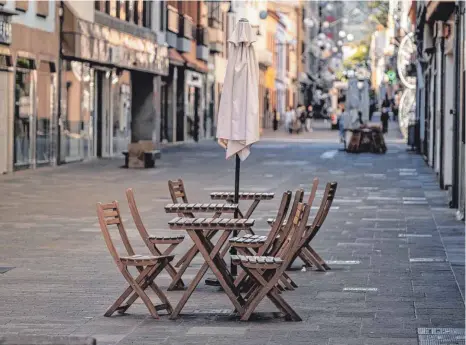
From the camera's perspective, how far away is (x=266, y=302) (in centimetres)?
1135

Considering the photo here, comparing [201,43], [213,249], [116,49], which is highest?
[201,43]

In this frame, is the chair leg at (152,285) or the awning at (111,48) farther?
the awning at (111,48)

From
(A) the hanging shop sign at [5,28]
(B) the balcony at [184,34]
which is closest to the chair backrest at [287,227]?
(A) the hanging shop sign at [5,28]

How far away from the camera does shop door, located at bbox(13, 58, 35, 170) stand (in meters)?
32.5

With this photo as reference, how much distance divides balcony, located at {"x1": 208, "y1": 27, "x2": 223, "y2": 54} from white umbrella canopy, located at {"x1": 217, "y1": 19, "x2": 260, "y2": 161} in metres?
51.6

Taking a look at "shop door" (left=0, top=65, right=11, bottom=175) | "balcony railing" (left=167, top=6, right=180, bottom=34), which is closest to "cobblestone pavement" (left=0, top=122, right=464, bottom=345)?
"shop door" (left=0, top=65, right=11, bottom=175)

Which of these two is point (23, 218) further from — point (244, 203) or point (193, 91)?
point (193, 91)

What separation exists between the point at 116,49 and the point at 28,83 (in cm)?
944

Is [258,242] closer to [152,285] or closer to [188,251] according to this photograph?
[188,251]

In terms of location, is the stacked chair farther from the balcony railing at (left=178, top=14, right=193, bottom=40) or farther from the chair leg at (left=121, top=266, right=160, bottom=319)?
the balcony railing at (left=178, top=14, right=193, bottom=40)

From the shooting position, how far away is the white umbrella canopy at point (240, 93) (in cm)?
1307

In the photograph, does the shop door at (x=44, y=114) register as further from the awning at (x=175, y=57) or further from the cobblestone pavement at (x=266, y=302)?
the awning at (x=175, y=57)

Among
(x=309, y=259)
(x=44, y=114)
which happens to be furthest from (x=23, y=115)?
(x=309, y=259)

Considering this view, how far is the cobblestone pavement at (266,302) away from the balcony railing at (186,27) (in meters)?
27.1
